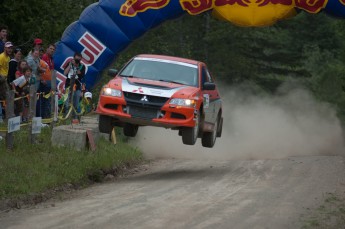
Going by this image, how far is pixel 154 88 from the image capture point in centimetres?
1591

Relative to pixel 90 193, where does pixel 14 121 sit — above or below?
above

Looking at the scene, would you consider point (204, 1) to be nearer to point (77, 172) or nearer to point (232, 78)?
point (77, 172)

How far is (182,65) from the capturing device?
17406 mm

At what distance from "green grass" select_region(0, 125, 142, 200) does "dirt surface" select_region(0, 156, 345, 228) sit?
0.55m

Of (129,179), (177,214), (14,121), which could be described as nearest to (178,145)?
(129,179)

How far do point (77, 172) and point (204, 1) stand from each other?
19.4 feet

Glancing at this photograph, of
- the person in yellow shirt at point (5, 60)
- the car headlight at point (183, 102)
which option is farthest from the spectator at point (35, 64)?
the car headlight at point (183, 102)

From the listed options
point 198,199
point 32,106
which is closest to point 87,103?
point 32,106

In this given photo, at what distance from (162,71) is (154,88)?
3.82ft

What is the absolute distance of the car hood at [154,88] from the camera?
15.8 metres

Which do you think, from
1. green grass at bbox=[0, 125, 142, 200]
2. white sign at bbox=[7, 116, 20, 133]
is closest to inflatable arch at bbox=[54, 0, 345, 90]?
green grass at bbox=[0, 125, 142, 200]

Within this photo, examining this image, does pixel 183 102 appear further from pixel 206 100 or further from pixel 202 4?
pixel 202 4

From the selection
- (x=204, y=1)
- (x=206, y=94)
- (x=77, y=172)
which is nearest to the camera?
(x=77, y=172)

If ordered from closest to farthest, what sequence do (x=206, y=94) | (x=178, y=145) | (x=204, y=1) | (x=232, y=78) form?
(x=206, y=94) → (x=204, y=1) → (x=178, y=145) → (x=232, y=78)
